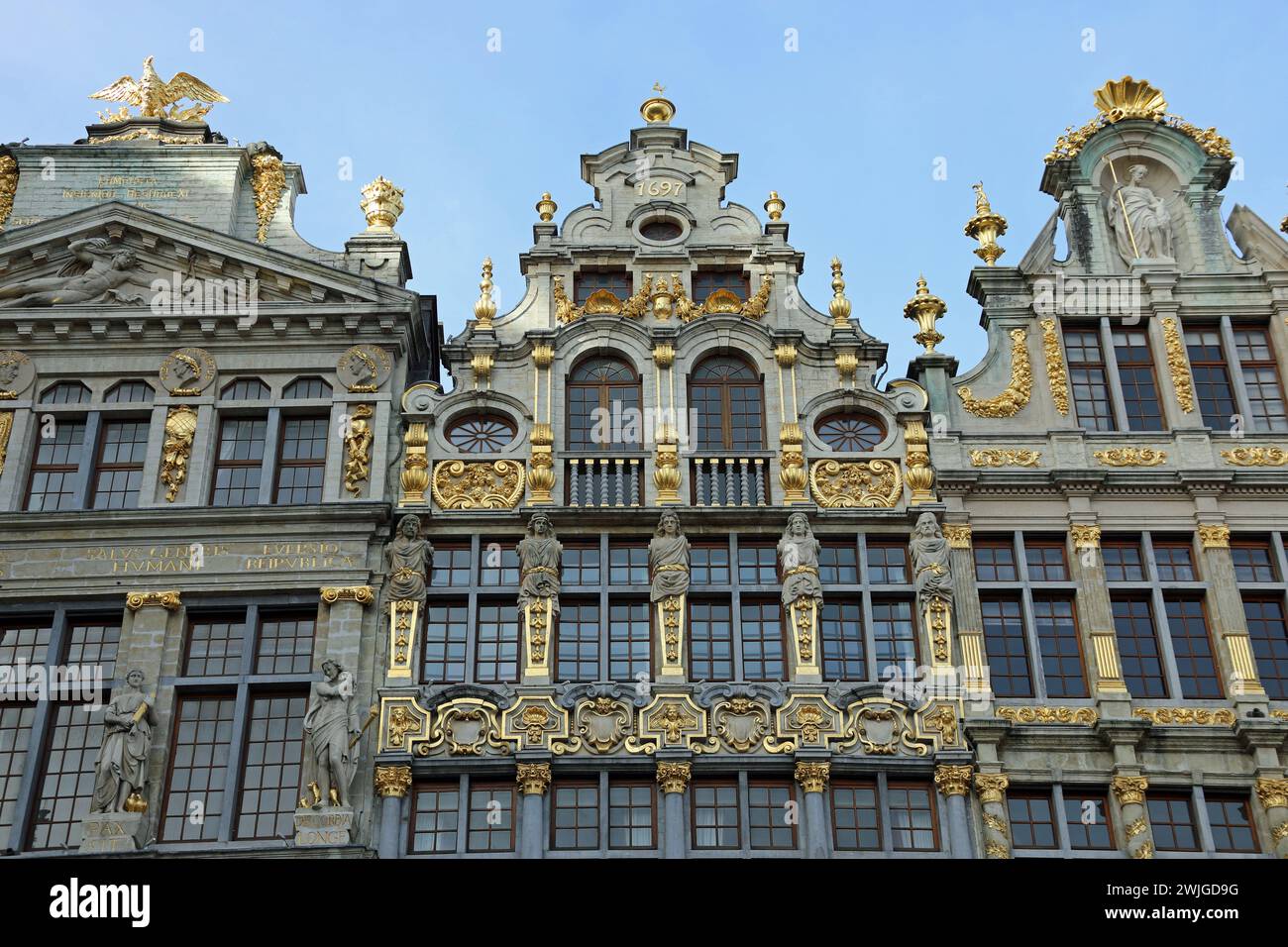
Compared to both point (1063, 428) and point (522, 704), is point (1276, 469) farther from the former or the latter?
point (522, 704)

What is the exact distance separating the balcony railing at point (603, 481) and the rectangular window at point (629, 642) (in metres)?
1.66

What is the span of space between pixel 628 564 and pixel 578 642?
4.97ft

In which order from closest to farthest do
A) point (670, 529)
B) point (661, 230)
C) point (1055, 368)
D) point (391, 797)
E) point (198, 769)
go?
point (391, 797) → point (198, 769) → point (670, 529) → point (1055, 368) → point (661, 230)

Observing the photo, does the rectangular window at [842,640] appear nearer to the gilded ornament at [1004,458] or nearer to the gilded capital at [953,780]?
the gilded capital at [953,780]

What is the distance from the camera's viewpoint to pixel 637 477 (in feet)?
90.1

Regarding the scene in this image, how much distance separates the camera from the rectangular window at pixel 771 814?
2452 cm

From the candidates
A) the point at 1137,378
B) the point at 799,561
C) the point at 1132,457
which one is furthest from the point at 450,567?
the point at 1137,378

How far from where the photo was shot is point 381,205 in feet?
99.4

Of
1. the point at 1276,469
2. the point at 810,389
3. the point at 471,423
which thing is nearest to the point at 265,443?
the point at 471,423

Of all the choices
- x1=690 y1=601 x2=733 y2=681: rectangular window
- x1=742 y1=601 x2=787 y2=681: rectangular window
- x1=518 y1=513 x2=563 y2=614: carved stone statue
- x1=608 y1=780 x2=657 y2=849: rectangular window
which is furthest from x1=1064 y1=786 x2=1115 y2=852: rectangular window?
x1=518 y1=513 x2=563 y2=614: carved stone statue

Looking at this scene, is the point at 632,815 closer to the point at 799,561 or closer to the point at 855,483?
the point at 799,561

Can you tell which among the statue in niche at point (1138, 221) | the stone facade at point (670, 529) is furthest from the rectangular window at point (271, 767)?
the statue in niche at point (1138, 221)

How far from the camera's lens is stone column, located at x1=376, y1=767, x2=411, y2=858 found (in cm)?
2419

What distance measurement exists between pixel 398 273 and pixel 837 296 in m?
7.28
